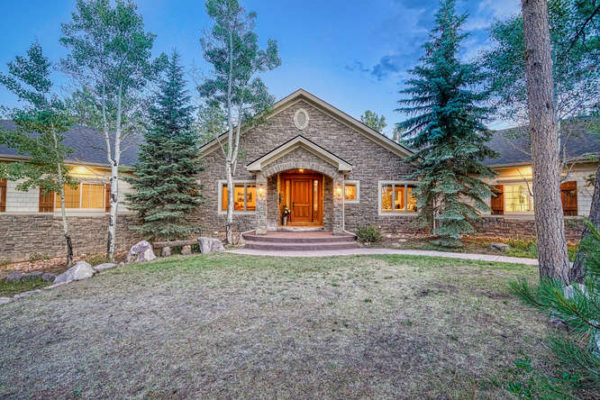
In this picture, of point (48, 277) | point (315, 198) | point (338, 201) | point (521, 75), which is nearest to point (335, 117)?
point (315, 198)

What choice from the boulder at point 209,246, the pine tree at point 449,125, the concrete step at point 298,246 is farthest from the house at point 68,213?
the pine tree at point 449,125

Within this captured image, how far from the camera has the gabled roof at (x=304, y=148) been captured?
10.0m

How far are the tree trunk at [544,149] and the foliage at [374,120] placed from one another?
81.4ft

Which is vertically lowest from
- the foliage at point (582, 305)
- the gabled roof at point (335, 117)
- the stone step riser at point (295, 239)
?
the stone step riser at point (295, 239)

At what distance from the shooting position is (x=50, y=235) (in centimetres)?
928

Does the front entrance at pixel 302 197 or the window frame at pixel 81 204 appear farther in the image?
the front entrance at pixel 302 197

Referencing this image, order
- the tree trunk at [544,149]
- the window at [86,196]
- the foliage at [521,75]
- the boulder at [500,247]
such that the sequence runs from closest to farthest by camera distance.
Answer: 1. the tree trunk at [544,149]
2. the foliage at [521,75]
3. the boulder at [500,247]
4. the window at [86,196]

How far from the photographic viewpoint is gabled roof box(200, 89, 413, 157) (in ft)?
37.3

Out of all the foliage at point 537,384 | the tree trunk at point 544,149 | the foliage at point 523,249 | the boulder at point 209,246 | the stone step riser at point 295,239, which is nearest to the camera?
the foliage at point 537,384

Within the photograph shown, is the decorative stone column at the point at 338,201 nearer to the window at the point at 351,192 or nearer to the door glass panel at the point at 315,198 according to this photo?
the window at the point at 351,192

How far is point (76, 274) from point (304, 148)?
8.33 metres

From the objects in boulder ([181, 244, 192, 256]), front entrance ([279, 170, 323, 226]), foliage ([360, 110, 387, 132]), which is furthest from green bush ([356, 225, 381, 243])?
foliage ([360, 110, 387, 132])

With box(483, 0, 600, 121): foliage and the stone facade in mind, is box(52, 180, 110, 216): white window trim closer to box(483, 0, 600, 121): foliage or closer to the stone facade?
the stone facade

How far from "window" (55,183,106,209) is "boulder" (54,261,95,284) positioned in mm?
5580
